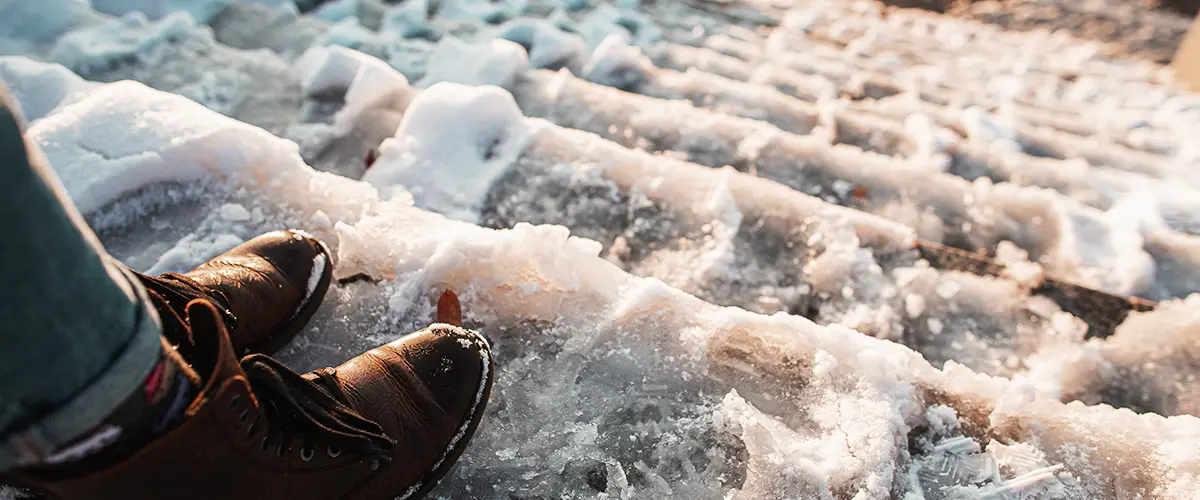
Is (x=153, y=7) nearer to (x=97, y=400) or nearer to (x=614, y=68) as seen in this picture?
(x=614, y=68)

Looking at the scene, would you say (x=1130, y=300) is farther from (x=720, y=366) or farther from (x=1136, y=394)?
(x=720, y=366)

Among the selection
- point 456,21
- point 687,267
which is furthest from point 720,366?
point 456,21

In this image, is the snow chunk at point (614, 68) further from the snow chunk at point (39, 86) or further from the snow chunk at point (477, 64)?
the snow chunk at point (39, 86)

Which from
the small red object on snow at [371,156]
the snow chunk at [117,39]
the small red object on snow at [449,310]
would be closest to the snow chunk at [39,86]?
the snow chunk at [117,39]

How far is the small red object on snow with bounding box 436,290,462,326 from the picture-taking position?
1408 mm

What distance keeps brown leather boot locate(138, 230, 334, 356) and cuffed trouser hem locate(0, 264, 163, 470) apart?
0.35m

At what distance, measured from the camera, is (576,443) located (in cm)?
119

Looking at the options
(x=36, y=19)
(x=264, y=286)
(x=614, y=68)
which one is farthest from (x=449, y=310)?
(x=36, y=19)

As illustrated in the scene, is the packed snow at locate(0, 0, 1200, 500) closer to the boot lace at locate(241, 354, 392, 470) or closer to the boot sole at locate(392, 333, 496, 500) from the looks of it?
the boot sole at locate(392, 333, 496, 500)

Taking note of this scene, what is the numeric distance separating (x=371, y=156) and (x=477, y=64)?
2.30 feet

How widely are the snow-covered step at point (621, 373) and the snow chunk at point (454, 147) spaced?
0.25 meters

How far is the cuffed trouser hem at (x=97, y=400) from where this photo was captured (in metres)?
0.67

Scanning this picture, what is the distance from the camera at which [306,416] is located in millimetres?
976

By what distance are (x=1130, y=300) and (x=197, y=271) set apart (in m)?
2.37
